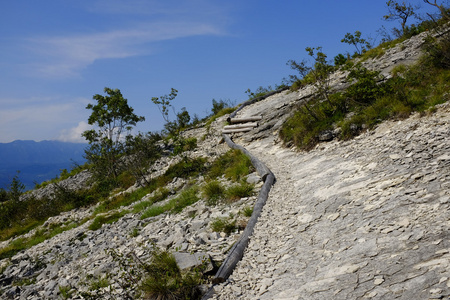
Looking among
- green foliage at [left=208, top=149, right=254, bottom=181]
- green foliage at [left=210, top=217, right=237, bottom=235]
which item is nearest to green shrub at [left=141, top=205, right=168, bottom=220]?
green foliage at [left=208, top=149, right=254, bottom=181]

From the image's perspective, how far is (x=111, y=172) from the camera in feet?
85.5

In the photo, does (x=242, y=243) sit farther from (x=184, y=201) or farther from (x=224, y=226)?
(x=184, y=201)

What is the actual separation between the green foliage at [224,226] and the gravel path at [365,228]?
2.62ft

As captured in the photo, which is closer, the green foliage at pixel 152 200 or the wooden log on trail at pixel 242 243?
the wooden log on trail at pixel 242 243

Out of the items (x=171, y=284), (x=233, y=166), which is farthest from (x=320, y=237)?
(x=233, y=166)

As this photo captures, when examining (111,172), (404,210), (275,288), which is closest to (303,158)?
(404,210)

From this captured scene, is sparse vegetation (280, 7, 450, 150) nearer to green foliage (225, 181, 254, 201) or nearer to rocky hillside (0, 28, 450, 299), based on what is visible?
rocky hillside (0, 28, 450, 299)

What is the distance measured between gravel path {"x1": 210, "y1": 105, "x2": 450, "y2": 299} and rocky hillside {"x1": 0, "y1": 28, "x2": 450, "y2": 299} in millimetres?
24

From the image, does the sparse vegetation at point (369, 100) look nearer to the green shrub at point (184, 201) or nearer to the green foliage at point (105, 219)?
the green shrub at point (184, 201)

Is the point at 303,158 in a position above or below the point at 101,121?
below

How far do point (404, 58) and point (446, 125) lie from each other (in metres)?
11.4

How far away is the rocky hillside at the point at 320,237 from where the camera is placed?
170 inches

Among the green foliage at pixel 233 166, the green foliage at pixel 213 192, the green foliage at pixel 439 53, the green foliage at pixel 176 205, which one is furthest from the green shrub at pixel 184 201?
the green foliage at pixel 439 53

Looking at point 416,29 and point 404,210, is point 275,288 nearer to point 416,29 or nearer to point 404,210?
point 404,210
